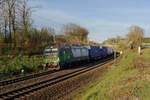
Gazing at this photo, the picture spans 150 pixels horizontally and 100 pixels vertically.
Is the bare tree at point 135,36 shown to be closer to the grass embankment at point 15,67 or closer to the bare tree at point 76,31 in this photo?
the bare tree at point 76,31

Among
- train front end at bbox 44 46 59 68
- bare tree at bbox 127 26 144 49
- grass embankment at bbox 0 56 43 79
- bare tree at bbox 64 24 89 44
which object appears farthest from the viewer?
bare tree at bbox 64 24 89 44

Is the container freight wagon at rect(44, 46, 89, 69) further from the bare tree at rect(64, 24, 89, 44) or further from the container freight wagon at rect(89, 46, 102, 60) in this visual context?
the bare tree at rect(64, 24, 89, 44)

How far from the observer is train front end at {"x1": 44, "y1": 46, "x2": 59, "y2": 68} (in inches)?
700

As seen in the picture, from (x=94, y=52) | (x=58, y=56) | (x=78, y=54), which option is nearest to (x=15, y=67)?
(x=58, y=56)

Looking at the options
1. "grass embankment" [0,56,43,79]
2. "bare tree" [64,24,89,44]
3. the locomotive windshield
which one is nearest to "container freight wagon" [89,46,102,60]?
"grass embankment" [0,56,43,79]

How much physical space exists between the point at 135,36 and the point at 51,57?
49852mm

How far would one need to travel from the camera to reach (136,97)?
585 cm

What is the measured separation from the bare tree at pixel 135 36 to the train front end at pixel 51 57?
49.0 m

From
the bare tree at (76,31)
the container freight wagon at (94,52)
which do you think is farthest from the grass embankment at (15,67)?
the bare tree at (76,31)

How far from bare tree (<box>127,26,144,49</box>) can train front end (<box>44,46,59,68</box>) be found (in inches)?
1928

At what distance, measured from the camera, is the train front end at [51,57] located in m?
17.8

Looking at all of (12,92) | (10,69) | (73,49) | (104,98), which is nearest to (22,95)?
(12,92)

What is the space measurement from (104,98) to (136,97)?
59.8 inches

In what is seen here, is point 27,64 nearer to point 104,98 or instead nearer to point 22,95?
point 22,95
